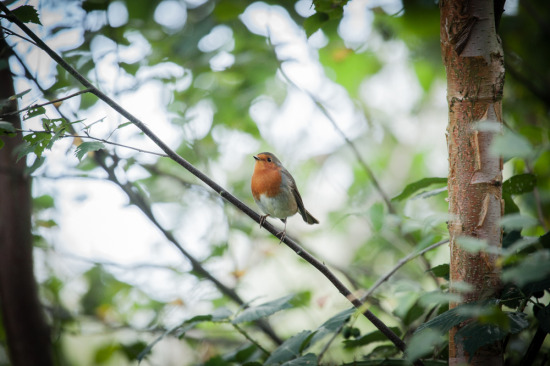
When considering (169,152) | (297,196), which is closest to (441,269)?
(169,152)

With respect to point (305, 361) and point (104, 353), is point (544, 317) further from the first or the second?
point (104, 353)

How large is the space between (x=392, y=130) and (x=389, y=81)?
54 centimetres

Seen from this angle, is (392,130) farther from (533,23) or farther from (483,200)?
(483,200)

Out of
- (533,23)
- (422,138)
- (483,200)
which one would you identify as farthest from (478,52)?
(422,138)

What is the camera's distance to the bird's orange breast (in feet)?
9.59

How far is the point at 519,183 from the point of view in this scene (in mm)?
1513

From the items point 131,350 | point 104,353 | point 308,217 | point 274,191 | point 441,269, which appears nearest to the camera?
point 441,269

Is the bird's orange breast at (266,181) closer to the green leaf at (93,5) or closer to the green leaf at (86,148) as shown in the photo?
the green leaf at (93,5)

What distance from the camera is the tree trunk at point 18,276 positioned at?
2.41 meters

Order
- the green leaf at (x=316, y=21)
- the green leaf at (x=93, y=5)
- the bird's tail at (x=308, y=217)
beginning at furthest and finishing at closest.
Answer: the bird's tail at (x=308, y=217) < the green leaf at (x=93, y=5) < the green leaf at (x=316, y=21)

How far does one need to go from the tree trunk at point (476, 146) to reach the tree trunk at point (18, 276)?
2425mm

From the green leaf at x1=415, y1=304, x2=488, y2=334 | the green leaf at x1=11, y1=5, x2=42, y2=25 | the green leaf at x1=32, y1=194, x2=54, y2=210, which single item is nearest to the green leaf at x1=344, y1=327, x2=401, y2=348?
the green leaf at x1=415, y1=304, x2=488, y2=334

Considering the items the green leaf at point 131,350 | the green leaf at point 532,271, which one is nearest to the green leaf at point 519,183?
the green leaf at point 532,271

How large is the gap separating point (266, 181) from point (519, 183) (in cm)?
175
